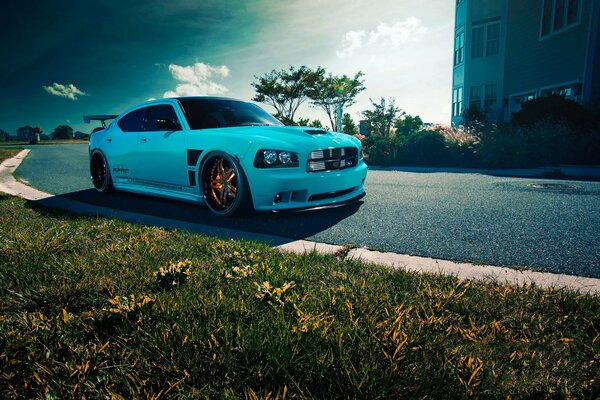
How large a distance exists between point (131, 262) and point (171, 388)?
4.84ft

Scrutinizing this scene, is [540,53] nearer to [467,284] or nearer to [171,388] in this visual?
[467,284]

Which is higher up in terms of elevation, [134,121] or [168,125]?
[134,121]

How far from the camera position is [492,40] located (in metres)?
20.8

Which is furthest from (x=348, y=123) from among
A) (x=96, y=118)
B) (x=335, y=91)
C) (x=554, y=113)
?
(x=96, y=118)

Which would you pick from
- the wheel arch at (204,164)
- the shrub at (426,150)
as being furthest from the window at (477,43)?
the wheel arch at (204,164)

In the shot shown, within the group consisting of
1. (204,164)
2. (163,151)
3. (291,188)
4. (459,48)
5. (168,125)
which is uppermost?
(459,48)

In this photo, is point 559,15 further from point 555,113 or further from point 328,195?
point 328,195

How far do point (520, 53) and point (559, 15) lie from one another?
2.97 meters

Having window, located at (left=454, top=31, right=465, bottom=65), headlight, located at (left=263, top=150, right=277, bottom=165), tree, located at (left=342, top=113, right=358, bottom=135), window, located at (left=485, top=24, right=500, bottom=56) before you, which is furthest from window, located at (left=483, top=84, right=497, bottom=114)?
headlight, located at (left=263, top=150, right=277, bottom=165)

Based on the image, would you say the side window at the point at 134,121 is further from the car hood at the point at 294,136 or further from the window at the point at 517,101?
the window at the point at 517,101

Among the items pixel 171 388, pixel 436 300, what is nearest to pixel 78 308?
pixel 171 388

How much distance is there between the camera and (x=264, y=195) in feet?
13.2

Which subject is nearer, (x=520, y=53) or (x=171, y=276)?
(x=171, y=276)

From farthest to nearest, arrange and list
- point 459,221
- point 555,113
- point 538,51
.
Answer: point 538,51 < point 555,113 < point 459,221
